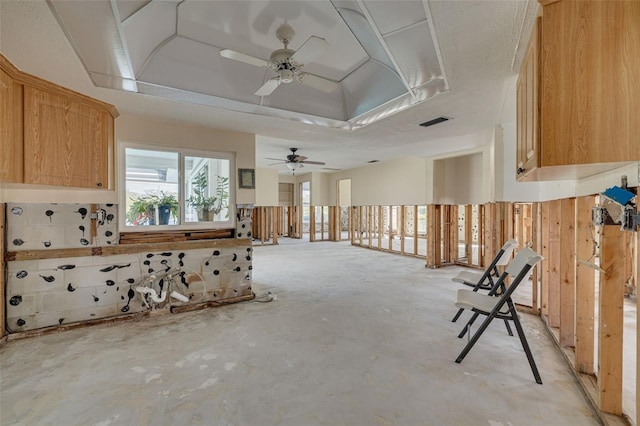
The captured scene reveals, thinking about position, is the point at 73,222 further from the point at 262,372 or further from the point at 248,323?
the point at 262,372

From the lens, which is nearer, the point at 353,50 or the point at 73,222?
the point at 353,50

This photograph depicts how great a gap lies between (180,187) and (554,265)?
4386 mm

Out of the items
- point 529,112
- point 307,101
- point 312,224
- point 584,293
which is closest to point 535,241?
point 584,293

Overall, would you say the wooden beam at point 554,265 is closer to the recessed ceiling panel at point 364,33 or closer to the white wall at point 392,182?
the recessed ceiling panel at point 364,33

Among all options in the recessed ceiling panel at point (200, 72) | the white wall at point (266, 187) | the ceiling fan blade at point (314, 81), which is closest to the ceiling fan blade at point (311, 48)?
the ceiling fan blade at point (314, 81)

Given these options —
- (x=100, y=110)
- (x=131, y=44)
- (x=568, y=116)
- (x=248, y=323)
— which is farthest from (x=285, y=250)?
(x=568, y=116)

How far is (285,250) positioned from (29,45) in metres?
7.17

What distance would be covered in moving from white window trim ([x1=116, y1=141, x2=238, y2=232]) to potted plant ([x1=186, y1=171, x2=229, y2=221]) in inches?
3.4

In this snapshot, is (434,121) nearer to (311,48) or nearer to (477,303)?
(311,48)

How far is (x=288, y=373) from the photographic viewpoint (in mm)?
2312

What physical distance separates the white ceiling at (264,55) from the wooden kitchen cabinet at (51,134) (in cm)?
16

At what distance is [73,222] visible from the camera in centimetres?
321

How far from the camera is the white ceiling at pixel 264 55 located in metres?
1.83

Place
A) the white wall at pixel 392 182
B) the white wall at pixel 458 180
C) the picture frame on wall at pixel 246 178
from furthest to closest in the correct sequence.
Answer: the white wall at pixel 392 182 < the white wall at pixel 458 180 < the picture frame on wall at pixel 246 178
